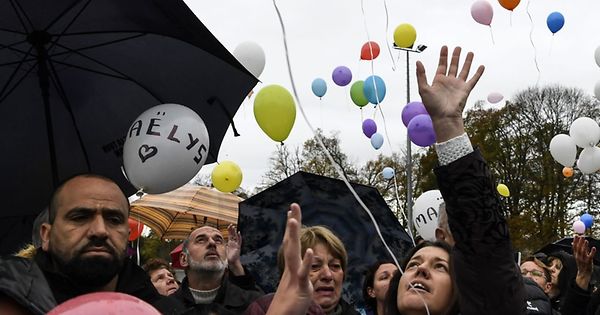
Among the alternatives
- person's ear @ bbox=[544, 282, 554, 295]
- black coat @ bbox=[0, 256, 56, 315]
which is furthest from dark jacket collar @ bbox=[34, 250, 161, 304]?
person's ear @ bbox=[544, 282, 554, 295]

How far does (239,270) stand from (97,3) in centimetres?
192

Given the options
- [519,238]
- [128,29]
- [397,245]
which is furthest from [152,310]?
[519,238]

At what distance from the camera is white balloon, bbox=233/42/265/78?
643cm

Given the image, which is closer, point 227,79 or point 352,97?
point 227,79

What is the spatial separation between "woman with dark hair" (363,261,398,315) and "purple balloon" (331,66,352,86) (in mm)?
6407

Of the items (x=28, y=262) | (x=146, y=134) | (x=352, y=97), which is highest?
(x=352, y=97)

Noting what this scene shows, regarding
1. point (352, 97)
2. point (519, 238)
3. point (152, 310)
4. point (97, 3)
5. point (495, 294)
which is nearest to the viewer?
point (152, 310)

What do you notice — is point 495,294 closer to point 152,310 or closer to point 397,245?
point 152,310

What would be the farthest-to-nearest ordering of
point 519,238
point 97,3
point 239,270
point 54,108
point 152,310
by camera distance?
1. point 519,238
2. point 239,270
3. point 54,108
4. point 97,3
5. point 152,310

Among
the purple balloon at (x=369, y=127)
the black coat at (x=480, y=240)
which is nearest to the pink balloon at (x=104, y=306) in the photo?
the black coat at (x=480, y=240)

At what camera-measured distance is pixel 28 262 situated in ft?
7.23

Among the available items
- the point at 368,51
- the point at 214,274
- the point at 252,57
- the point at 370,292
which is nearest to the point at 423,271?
the point at 370,292

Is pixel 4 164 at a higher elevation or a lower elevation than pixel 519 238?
lower

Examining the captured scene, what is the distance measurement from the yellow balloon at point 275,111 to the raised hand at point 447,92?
3700 millimetres
